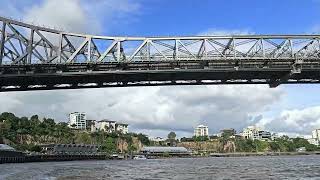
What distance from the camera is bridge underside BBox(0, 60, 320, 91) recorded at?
46344 millimetres

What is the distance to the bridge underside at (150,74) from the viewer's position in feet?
152

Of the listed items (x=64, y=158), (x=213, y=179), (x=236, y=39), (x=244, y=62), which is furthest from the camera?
(x=64, y=158)

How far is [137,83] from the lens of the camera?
161 feet

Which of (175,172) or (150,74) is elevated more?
(150,74)

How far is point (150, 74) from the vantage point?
4678cm

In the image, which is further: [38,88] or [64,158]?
[64,158]

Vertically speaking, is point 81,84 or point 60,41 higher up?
point 60,41

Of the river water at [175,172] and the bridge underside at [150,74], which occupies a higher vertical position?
the bridge underside at [150,74]

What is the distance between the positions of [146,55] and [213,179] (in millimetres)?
13447

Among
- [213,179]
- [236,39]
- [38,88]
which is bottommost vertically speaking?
[213,179]

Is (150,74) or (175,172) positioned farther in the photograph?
(175,172)

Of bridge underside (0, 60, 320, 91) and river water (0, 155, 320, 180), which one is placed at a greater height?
bridge underside (0, 60, 320, 91)

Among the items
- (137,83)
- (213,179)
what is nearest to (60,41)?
(137,83)

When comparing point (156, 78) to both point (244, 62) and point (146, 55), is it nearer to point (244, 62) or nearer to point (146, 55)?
point (146, 55)
